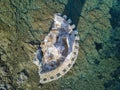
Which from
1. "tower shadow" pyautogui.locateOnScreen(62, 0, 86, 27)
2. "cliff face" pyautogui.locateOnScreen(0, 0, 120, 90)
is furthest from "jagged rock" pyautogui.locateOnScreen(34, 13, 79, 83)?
"tower shadow" pyautogui.locateOnScreen(62, 0, 86, 27)

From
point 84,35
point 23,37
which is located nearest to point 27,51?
point 23,37

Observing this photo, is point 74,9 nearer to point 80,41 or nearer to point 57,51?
point 80,41

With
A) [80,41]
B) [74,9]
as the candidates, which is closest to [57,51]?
[80,41]

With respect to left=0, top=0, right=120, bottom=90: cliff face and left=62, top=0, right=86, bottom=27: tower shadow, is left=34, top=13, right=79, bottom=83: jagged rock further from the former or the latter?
left=62, top=0, right=86, bottom=27: tower shadow

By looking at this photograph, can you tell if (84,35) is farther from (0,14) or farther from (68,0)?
(0,14)

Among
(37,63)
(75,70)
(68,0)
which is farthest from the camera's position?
(68,0)

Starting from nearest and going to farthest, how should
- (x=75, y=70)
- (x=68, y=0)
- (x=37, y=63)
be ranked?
1. (x=37, y=63)
2. (x=75, y=70)
3. (x=68, y=0)

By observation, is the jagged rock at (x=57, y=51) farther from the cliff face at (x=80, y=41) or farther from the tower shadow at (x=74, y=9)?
the tower shadow at (x=74, y=9)

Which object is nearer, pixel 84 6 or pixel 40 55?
pixel 40 55
